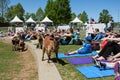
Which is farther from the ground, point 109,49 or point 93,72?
point 109,49

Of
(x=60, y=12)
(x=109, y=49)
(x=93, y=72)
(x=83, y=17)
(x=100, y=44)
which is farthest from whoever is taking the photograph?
(x=83, y=17)

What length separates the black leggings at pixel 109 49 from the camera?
10203 millimetres

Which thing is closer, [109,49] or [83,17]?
[109,49]

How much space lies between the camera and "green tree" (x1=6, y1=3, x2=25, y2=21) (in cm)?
8774

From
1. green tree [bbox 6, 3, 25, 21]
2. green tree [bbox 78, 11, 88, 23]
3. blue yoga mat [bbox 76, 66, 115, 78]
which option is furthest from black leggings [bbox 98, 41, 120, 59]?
green tree [bbox 78, 11, 88, 23]

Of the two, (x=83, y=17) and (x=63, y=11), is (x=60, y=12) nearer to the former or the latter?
A: (x=63, y=11)

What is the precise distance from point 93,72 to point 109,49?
5.08 feet

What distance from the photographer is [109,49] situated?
10.2 meters

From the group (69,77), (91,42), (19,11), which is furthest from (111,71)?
(19,11)

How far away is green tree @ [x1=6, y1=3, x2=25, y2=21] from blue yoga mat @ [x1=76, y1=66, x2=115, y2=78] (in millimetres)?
78782

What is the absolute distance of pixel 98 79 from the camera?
26.9 ft

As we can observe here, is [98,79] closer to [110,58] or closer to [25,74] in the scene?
[110,58]

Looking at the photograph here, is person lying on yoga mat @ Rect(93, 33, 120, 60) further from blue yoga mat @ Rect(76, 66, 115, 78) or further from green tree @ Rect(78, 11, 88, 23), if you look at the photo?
green tree @ Rect(78, 11, 88, 23)

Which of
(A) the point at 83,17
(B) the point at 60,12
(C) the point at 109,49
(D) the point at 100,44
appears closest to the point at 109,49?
(C) the point at 109,49
